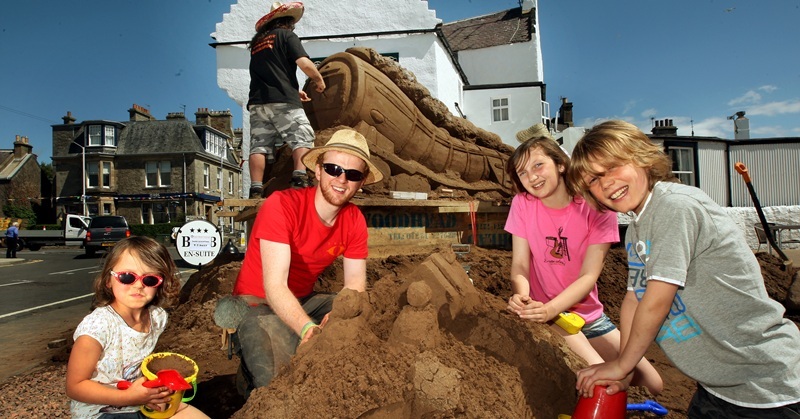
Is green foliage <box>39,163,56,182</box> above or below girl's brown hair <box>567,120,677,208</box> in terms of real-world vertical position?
above

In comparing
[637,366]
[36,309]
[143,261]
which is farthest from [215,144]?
[637,366]

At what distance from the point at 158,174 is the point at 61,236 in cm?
765

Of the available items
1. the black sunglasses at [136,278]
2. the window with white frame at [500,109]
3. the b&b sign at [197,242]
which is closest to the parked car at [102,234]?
the b&b sign at [197,242]

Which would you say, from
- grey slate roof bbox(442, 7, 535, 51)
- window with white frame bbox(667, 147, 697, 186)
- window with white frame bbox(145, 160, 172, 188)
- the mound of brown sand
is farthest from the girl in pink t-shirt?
window with white frame bbox(145, 160, 172, 188)

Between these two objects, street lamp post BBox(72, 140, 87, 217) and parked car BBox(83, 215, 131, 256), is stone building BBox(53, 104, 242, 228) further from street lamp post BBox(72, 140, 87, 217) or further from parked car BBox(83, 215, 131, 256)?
parked car BBox(83, 215, 131, 256)

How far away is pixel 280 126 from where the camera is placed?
17.4 ft

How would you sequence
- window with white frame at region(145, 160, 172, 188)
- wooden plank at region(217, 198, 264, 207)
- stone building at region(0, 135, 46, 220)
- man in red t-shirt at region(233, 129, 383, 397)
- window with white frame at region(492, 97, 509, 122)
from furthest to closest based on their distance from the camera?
stone building at region(0, 135, 46, 220), window with white frame at region(145, 160, 172, 188), window with white frame at region(492, 97, 509, 122), wooden plank at region(217, 198, 264, 207), man in red t-shirt at region(233, 129, 383, 397)

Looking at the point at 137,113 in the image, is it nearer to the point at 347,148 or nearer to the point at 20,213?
the point at 20,213

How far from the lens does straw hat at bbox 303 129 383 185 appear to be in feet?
8.57

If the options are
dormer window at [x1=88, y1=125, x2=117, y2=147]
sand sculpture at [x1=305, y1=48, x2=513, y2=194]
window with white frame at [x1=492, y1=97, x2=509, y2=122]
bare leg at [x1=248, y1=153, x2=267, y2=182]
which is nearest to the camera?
bare leg at [x1=248, y1=153, x2=267, y2=182]

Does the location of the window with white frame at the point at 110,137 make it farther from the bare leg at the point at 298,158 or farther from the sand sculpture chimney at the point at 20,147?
the bare leg at the point at 298,158

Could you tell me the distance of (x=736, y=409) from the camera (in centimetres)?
170

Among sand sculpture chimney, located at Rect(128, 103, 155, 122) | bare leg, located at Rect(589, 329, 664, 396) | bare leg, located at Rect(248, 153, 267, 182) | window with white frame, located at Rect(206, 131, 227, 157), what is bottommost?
bare leg, located at Rect(589, 329, 664, 396)

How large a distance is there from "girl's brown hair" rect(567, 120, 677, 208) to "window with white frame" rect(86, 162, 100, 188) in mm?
35152
